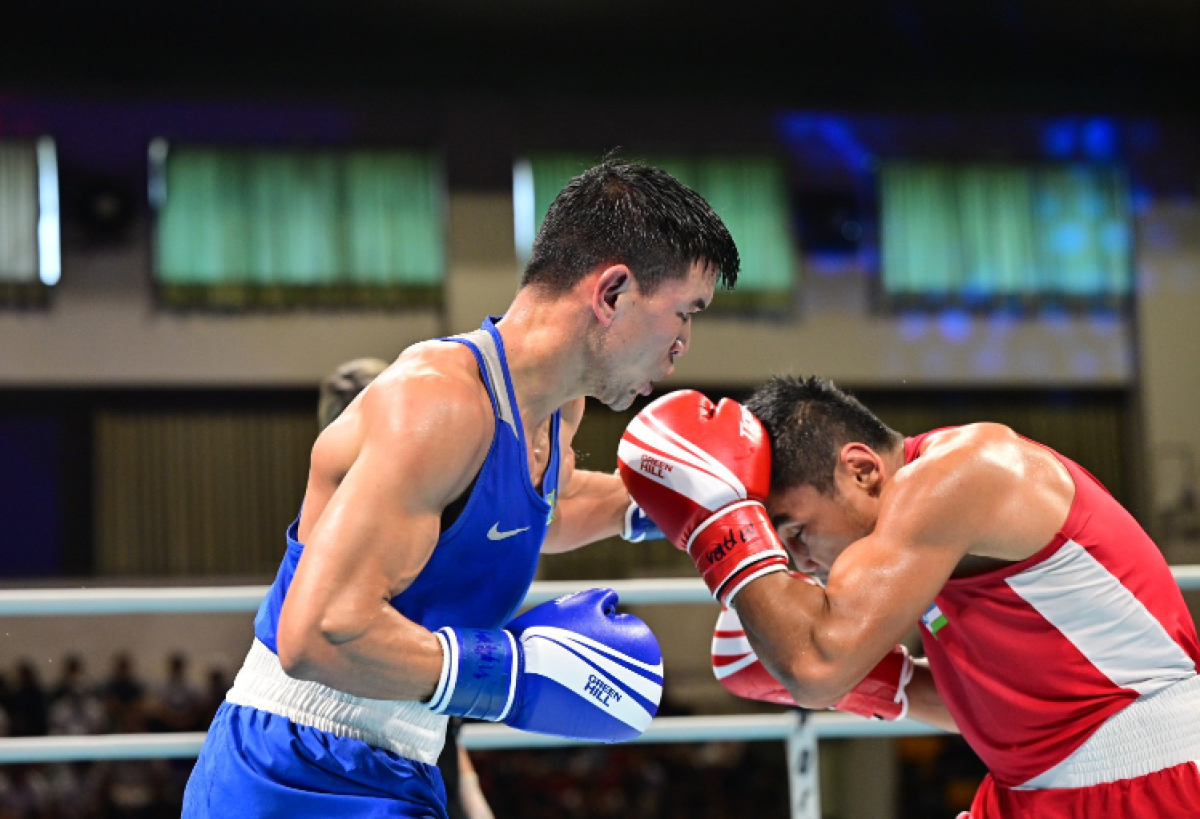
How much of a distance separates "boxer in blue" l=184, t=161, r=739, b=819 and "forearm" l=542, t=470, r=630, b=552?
46 centimetres

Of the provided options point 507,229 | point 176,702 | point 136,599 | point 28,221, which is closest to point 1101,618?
point 136,599

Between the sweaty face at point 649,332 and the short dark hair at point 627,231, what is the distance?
2cm

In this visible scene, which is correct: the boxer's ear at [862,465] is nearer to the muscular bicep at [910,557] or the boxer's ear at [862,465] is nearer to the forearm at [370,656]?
the muscular bicep at [910,557]

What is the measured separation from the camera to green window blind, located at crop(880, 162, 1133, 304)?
11.0 metres

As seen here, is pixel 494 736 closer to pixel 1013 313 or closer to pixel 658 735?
pixel 658 735

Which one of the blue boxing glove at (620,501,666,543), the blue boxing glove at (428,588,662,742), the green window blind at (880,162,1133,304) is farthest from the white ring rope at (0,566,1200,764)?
the green window blind at (880,162,1133,304)

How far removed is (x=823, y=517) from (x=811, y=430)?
0.17 m

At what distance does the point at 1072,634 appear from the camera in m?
2.05

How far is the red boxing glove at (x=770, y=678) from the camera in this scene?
7.86 ft

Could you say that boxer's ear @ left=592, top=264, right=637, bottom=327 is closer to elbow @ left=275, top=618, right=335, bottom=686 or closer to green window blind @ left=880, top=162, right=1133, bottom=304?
elbow @ left=275, top=618, right=335, bottom=686

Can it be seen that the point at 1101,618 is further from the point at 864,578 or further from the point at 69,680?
the point at 69,680

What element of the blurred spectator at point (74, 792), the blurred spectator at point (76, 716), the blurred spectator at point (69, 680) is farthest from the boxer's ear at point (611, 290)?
the blurred spectator at point (69, 680)

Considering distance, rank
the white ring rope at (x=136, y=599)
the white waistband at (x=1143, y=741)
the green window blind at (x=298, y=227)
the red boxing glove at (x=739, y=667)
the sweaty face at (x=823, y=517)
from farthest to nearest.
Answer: the green window blind at (x=298, y=227)
the white ring rope at (x=136, y=599)
the red boxing glove at (x=739, y=667)
the sweaty face at (x=823, y=517)
the white waistband at (x=1143, y=741)

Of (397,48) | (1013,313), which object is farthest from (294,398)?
(1013,313)
